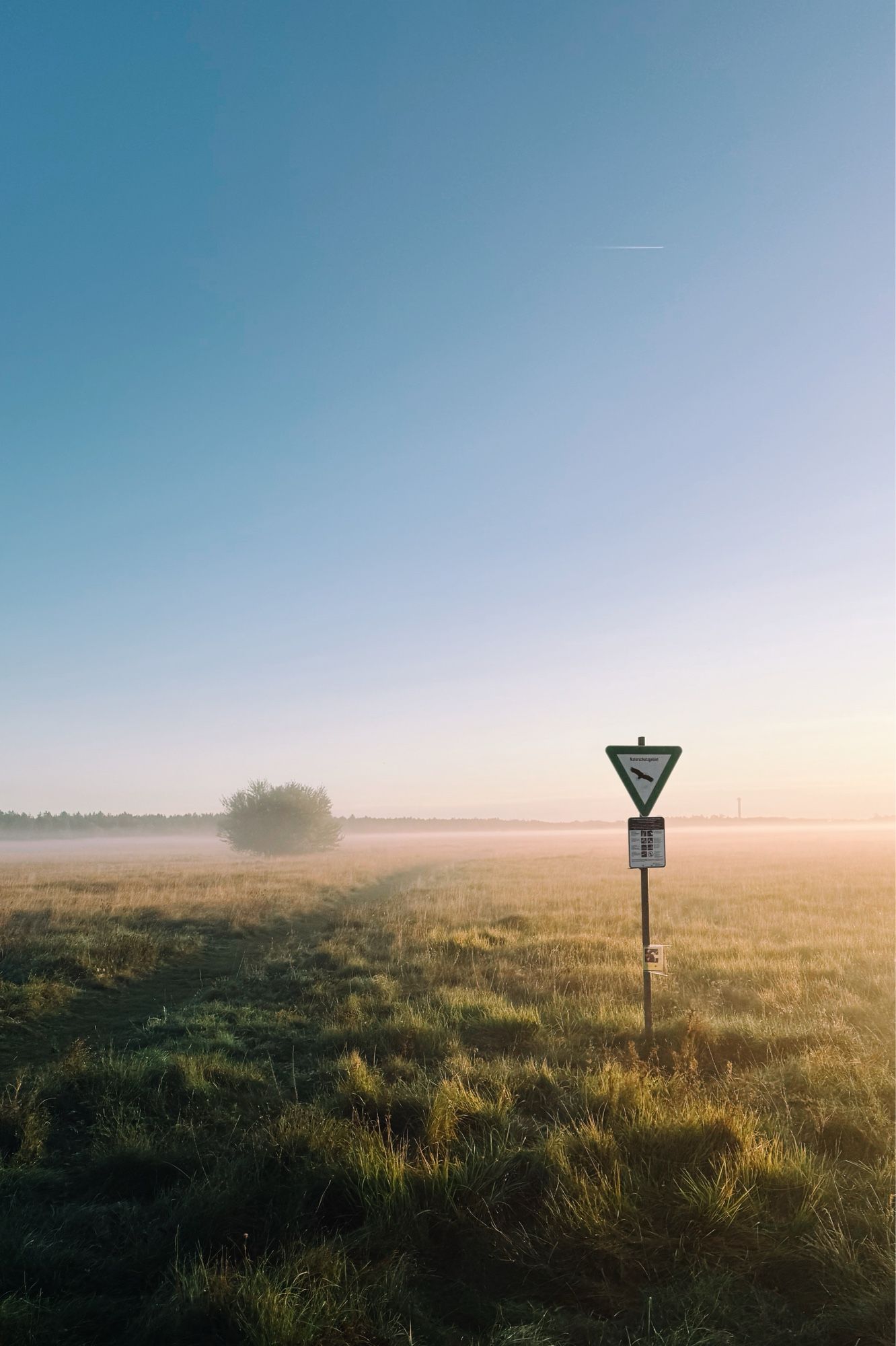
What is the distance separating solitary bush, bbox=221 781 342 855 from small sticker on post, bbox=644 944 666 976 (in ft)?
210

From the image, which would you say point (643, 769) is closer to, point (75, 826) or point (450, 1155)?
point (450, 1155)

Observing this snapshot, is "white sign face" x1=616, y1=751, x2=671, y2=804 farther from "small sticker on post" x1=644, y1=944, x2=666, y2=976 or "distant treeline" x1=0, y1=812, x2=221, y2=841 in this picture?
"distant treeline" x1=0, y1=812, x2=221, y2=841

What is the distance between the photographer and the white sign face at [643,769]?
8.84 metres

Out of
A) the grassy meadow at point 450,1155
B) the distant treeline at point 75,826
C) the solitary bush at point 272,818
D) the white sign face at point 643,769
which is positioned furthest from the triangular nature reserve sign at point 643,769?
the distant treeline at point 75,826

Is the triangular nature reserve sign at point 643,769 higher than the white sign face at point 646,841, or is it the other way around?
the triangular nature reserve sign at point 643,769

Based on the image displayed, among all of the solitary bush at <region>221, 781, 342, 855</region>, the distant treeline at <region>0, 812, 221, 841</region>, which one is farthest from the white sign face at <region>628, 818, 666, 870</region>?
the distant treeline at <region>0, 812, 221, 841</region>

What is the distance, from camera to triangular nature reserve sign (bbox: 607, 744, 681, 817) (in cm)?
884

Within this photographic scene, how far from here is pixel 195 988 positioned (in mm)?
13469

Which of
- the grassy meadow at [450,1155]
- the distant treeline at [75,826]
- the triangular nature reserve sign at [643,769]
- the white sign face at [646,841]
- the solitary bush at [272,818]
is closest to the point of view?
the grassy meadow at [450,1155]

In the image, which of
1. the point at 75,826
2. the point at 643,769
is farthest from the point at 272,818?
the point at 75,826

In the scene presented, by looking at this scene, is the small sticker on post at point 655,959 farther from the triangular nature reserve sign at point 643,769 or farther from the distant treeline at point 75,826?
the distant treeline at point 75,826

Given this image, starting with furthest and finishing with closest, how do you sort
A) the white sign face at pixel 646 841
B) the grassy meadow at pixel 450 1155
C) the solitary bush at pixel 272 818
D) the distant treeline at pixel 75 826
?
the distant treeline at pixel 75 826 < the solitary bush at pixel 272 818 < the white sign face at pixel 646 841 < the grassy meadow at pixel 450 1155

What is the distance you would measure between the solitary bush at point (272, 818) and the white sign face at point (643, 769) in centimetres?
6398

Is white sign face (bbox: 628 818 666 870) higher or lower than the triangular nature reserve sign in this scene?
lower
